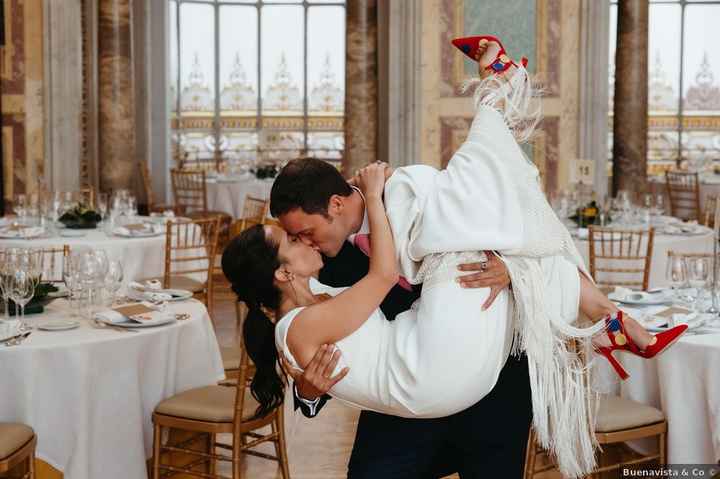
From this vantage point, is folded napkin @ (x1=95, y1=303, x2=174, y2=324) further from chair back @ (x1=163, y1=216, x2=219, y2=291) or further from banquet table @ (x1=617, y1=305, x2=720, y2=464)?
chair back @ (x1=163, y1=216, x2=219, y2=291)

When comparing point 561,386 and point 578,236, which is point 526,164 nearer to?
point 561,386

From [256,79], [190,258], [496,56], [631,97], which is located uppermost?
[256,79]

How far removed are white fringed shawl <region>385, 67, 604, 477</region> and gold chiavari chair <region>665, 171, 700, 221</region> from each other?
9.17 metres

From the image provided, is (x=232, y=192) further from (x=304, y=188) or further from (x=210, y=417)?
(x=304, y=188)

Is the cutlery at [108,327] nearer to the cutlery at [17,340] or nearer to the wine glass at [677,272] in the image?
the cutlery at [17,340]

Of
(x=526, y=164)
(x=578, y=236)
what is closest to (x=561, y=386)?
(x=526, y=164)

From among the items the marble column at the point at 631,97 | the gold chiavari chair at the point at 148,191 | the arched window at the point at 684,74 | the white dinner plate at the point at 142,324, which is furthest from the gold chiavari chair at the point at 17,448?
the arched window at the point at 684,74

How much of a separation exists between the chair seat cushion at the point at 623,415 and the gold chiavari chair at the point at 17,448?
6.68ft

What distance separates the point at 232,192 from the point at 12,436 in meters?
7.57

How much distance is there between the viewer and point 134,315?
430 centimetres

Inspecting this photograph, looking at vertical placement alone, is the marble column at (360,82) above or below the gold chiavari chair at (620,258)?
above

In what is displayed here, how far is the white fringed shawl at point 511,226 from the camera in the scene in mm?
2160

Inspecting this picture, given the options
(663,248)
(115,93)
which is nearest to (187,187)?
(115,93)

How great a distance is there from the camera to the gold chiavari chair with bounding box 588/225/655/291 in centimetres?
648
